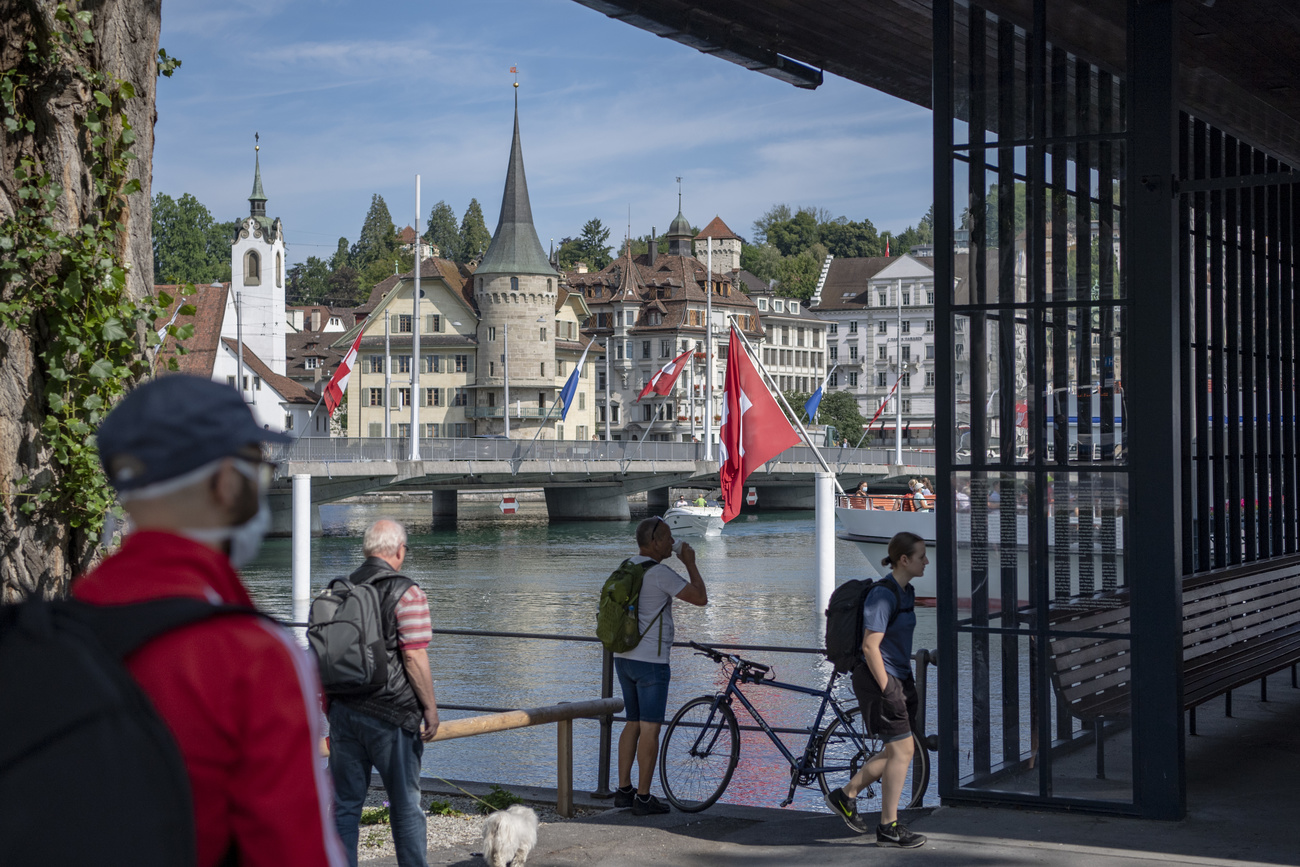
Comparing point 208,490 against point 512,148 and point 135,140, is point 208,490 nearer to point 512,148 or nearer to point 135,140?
point 135,140

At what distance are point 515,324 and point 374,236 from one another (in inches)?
2471

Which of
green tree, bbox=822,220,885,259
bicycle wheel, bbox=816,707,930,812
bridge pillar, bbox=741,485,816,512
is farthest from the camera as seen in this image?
green tree, bbox=822,220,885,259

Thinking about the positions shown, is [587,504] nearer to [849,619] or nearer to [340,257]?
[849,619]

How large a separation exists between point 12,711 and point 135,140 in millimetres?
3955

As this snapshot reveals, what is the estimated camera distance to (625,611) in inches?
295

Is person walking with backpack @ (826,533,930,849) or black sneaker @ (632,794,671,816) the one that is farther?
black sneaker @ (632,794,671,816)

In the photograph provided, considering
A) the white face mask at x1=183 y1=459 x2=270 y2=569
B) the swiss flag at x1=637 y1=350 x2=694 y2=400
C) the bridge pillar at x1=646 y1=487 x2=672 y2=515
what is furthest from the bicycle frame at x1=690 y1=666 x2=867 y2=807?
the bridge pillar at x1=646 y1=487 x2=672 y2=515

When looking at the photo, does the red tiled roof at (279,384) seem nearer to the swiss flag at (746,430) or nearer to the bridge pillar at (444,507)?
the bridge pillar at (444,507)

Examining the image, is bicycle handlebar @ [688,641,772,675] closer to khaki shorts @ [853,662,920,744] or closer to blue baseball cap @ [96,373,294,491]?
khaki shorts @ [853,662,920,744]

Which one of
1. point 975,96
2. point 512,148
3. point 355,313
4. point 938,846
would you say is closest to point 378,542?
point 938,846

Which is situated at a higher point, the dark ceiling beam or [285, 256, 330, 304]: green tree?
[285, 256, 330, 304]: green tree

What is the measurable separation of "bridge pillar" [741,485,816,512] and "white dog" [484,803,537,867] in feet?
236

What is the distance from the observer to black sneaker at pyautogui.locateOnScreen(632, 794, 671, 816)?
297 inches

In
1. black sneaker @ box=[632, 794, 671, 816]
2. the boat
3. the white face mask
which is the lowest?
the boat
